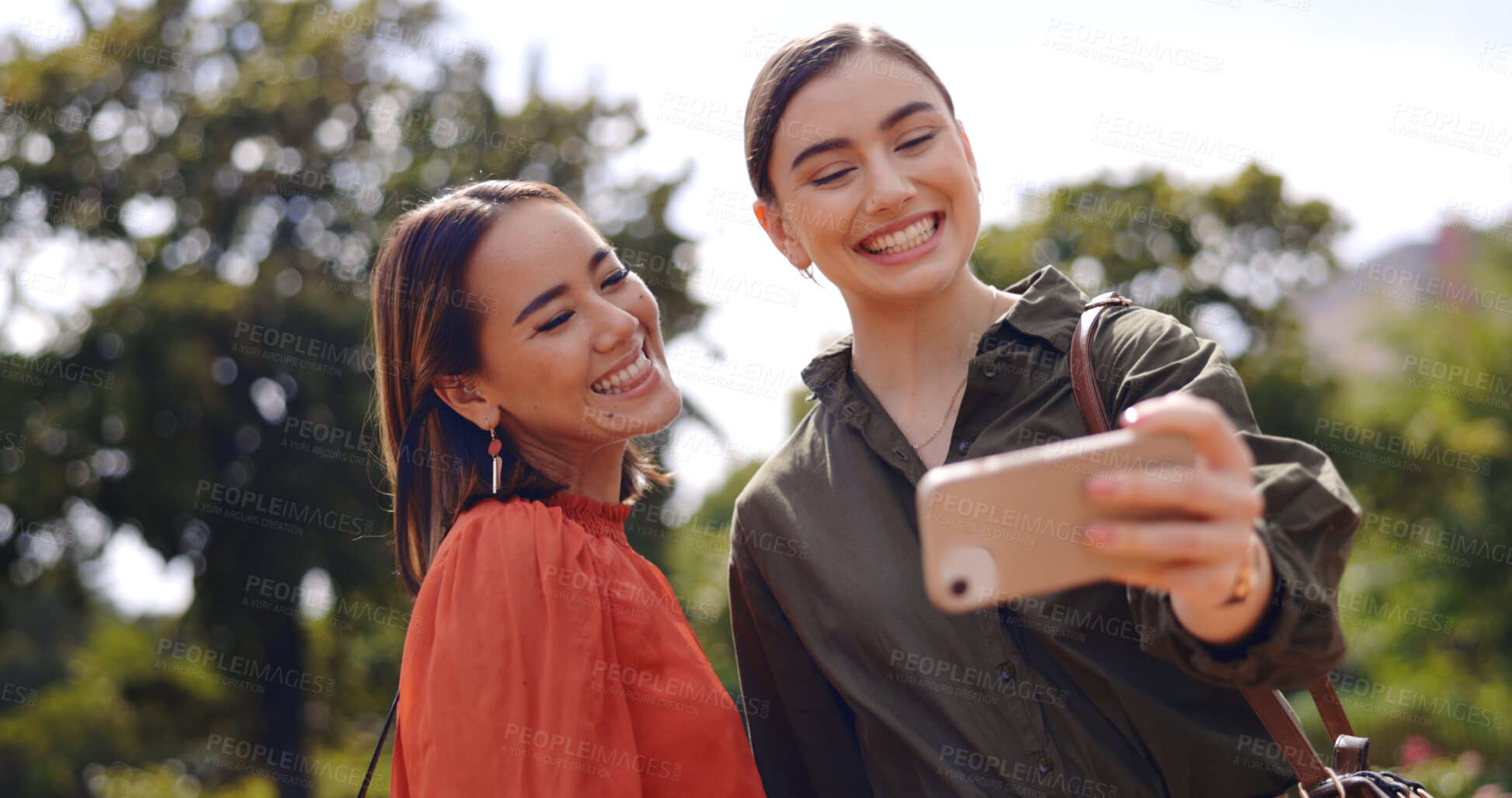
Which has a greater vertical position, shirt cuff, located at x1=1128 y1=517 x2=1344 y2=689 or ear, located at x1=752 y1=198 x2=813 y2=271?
shirt cuff, located at x1=1128 y1=517 x2=1344 y2=689

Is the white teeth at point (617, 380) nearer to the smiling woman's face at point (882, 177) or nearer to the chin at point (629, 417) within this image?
the chin at point (629, 417)

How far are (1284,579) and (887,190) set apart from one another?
1240 millimetres

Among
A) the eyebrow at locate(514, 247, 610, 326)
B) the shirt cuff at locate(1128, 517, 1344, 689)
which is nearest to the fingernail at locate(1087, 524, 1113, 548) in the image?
the shirt cuff at locate(1128, 517, 1344, 689)

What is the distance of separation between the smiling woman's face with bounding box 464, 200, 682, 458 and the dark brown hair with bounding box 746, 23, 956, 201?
508 millimetres

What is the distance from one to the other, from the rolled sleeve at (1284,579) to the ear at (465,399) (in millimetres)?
1694

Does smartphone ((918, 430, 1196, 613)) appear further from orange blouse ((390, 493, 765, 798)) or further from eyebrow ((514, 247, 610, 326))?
eyebrow ((514, 247, 610, 326))

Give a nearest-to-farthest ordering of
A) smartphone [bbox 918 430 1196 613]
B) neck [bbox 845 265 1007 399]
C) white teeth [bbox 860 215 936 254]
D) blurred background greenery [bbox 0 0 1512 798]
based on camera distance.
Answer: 1. smartphone [bbox 918 430 1196 613]
2. white teeth [bbox 860 215 936 254]
3. neck [bbox 845 265 1007 399]
4. blurred background greenery [bbox 0 0 1512 798]

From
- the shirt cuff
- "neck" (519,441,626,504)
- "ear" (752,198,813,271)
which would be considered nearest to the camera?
the shirt cuff

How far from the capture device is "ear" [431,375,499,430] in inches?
110

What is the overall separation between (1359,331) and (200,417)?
13.3 metres

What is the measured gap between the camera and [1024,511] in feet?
4.39

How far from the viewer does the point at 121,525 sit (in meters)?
12.1

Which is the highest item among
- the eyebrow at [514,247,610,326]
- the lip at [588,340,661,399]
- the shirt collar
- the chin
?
the shirt collar

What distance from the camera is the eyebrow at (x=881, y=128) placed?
2486 millimetres
